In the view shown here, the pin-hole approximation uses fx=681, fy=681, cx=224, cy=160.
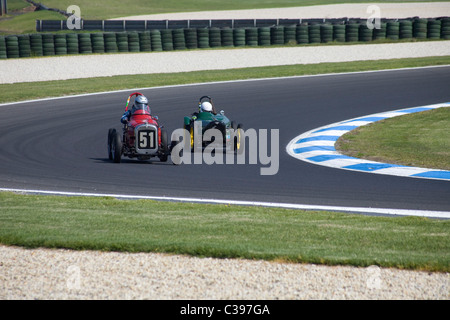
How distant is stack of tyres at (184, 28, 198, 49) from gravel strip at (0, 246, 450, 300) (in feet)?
86.3

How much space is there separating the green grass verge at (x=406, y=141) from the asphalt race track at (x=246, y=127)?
124 cm

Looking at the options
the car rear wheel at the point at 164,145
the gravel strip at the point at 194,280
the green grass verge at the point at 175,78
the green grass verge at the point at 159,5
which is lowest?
the gravel strip at the point at 194,280

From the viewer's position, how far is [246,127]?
1664cm

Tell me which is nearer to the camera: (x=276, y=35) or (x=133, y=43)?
(x=133, y=43)

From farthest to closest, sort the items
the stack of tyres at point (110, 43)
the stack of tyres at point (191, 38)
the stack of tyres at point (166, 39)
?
the stack of tyres at point (191, 38), the stack of tyres at point (166, 39), the stack of tyres at point (110, 43)

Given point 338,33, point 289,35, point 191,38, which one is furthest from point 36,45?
point 338,33

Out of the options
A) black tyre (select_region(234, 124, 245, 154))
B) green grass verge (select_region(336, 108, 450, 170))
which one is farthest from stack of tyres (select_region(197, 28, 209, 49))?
black tyre (select_region(234, 124, 245, 154))

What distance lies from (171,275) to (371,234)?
2.56 metres

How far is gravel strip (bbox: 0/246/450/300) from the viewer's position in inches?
236

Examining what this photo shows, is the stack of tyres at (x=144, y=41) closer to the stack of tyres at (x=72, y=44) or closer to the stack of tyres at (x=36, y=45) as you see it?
the stack of tyres at (x=72, y=44)

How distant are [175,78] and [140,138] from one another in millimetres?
12768

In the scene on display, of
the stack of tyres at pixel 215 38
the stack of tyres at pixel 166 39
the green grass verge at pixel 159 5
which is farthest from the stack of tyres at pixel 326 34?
the green grass verge at pixel 159 5

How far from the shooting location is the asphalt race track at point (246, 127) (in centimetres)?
1070

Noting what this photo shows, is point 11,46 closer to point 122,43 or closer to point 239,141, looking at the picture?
point 122,43
